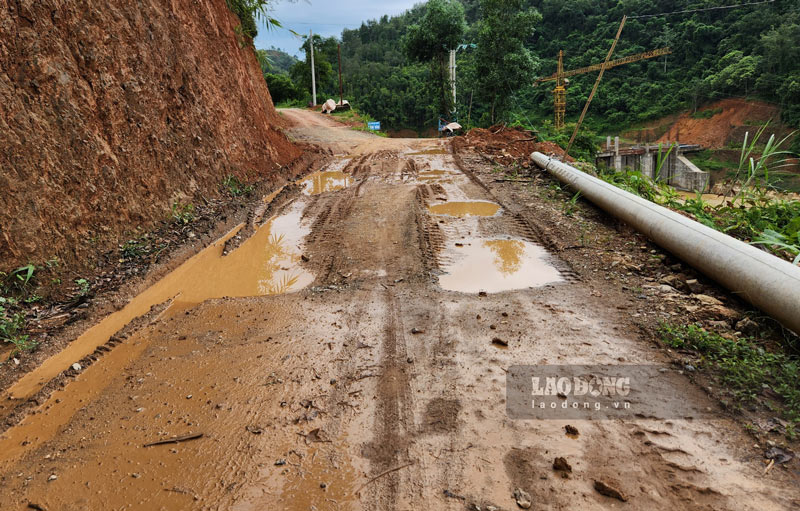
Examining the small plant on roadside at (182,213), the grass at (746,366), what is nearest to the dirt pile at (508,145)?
the small plant on roadside at (182,213)

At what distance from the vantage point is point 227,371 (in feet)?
10.4

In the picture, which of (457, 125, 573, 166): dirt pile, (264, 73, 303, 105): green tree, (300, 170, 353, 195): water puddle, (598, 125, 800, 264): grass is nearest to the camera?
(598, 125, 800, 264): grass

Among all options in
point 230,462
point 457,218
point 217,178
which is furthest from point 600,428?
point 217,178

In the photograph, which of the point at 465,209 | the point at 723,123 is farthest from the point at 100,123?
the point at 723,123

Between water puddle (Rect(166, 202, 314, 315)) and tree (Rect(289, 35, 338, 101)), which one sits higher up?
tree (Rect(289, 35, 338, 101))

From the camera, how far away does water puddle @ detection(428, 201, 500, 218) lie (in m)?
7.07

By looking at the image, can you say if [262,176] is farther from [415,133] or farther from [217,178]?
[415,133]

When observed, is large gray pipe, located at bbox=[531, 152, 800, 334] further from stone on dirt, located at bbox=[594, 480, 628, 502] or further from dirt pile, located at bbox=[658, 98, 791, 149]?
dirt pile, located at bbox=[658, 98, 791, 149]

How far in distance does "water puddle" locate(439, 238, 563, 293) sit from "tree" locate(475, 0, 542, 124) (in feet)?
56.9

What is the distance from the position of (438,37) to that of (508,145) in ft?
50.9

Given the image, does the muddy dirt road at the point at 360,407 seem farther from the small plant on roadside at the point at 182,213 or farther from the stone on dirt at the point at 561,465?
the small plant on roadside at the point at 182,213

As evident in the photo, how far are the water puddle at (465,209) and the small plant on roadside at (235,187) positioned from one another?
12.2 ft

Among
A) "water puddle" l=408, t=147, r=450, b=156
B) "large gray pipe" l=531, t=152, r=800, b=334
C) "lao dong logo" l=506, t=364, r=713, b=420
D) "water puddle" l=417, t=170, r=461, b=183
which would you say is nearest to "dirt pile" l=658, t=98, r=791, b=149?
"water puddle" l=408, t=147, r=450, b=156

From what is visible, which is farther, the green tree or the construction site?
the green tree
